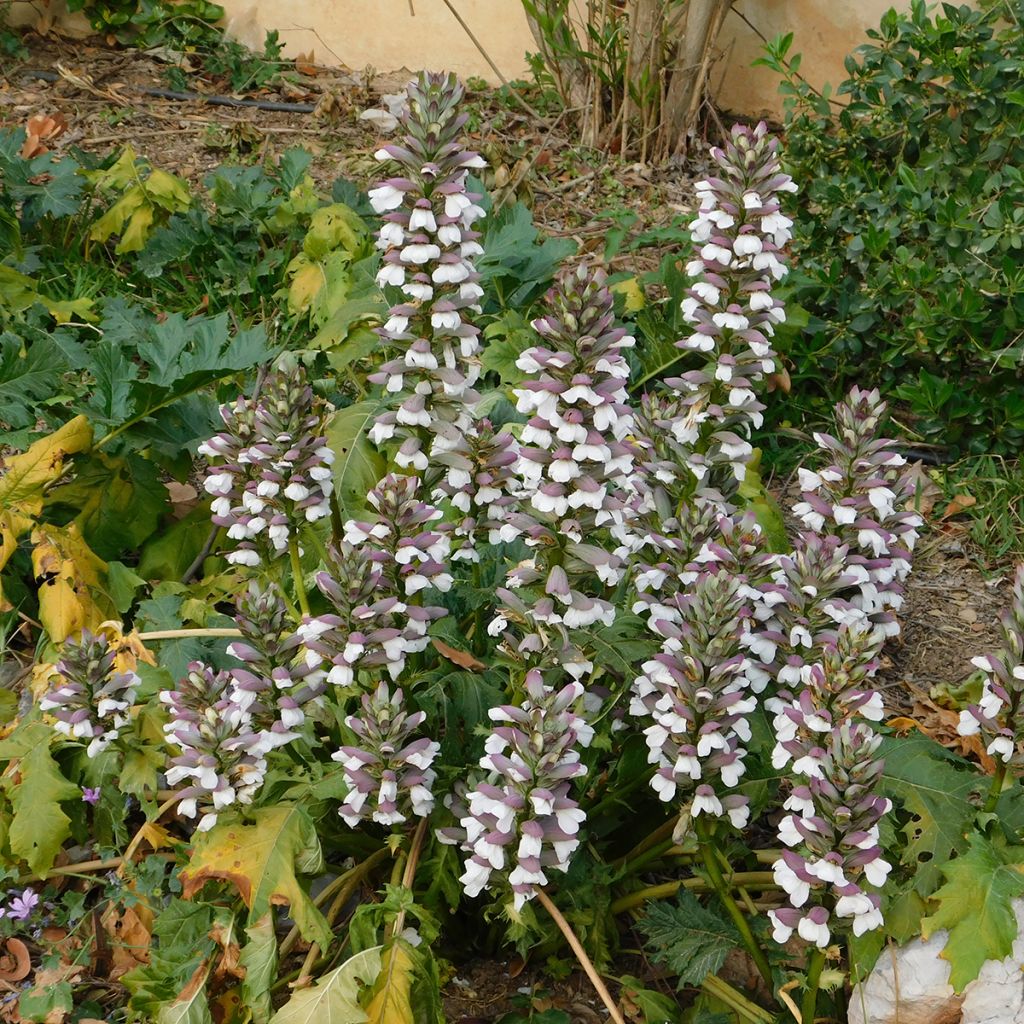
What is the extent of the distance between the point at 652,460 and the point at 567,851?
3.42 feet

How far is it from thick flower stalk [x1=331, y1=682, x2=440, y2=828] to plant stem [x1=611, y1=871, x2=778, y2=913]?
23.6 inches

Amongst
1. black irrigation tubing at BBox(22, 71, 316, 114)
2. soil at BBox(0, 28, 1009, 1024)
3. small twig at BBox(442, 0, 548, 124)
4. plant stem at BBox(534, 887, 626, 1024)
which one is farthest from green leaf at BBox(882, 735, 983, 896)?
black irrigation tubing at BBox(22, 71, 316, 114)

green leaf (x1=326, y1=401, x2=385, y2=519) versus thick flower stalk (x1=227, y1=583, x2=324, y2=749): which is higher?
green leaf (x1=326, y1=401, x2=385, y2=519)

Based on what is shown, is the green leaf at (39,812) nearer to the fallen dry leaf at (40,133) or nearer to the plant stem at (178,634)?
the plant stem at (178,634)

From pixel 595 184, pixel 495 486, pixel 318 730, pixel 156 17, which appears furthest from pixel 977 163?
pixel 156 17

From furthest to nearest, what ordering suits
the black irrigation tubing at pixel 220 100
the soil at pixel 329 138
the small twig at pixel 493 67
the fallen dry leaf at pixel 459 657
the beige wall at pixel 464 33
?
1. the black irrigation tubing at pixel 220 100
2. the small twig at pixel 493 67
3. the beige wall at pixel 464 33
4. the soil at pixel 329 138
5. the fallen dry leaf at pixel 459 657

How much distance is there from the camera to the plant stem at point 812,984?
7.20 ft

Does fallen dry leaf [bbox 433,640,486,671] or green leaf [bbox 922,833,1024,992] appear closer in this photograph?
green leaf [bbox 922,833,1024,992]

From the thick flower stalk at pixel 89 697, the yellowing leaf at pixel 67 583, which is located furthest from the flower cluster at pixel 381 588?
the yellowing leaf at pixel 67 583

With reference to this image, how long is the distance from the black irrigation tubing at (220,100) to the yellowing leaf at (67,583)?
3.69 metres

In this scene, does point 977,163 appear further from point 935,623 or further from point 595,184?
point 595,184

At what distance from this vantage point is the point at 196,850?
2.41m

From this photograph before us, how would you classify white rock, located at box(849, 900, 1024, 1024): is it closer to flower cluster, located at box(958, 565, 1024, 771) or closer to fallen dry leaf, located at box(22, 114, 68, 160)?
flower cluster, located at box(958, 565, 1024, 771)

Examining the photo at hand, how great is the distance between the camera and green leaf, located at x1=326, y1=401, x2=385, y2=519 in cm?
324
